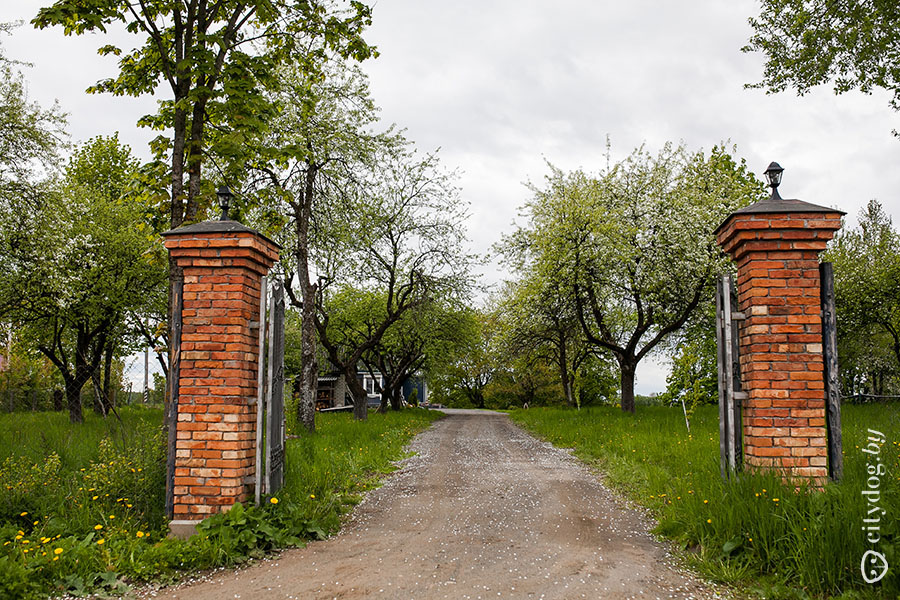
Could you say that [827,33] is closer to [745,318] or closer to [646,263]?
[646,263]

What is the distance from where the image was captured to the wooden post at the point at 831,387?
5125 mm

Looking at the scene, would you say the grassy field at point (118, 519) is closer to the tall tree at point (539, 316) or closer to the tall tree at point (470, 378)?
the tall tree at point (539, 316)

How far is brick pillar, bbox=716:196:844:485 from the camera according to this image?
5.10 meters

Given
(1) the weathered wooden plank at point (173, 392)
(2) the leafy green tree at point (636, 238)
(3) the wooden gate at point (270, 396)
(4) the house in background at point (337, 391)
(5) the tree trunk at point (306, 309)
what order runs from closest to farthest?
(1) the weathered wooden plank at point (173, 392), (3) the wooden gate at point (270, 396), (5) the tree trunk at point (306, 309), (2) the leafy green tree at point (636, 238), (4) the house in background at point (337, 391)

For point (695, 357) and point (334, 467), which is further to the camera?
point (695, 357)

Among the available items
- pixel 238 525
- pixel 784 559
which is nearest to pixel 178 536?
pixel 238 525

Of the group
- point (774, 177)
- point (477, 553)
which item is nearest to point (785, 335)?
point (774, 177)

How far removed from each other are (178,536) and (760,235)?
5.83 m

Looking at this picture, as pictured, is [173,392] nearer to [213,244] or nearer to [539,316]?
[213,244]

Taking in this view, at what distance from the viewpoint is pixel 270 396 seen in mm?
5742

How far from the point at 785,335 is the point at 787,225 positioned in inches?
37.8

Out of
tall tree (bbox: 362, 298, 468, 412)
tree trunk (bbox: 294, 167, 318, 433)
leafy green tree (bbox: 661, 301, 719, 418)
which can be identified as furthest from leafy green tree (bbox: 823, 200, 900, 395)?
tree trunk (bbox: 294, 167, 318, 433)

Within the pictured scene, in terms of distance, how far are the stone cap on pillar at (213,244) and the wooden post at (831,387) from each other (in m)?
5.17

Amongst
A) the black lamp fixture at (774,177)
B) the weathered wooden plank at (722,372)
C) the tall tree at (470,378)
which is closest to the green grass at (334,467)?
the weathered wooden plank at (722,372)
